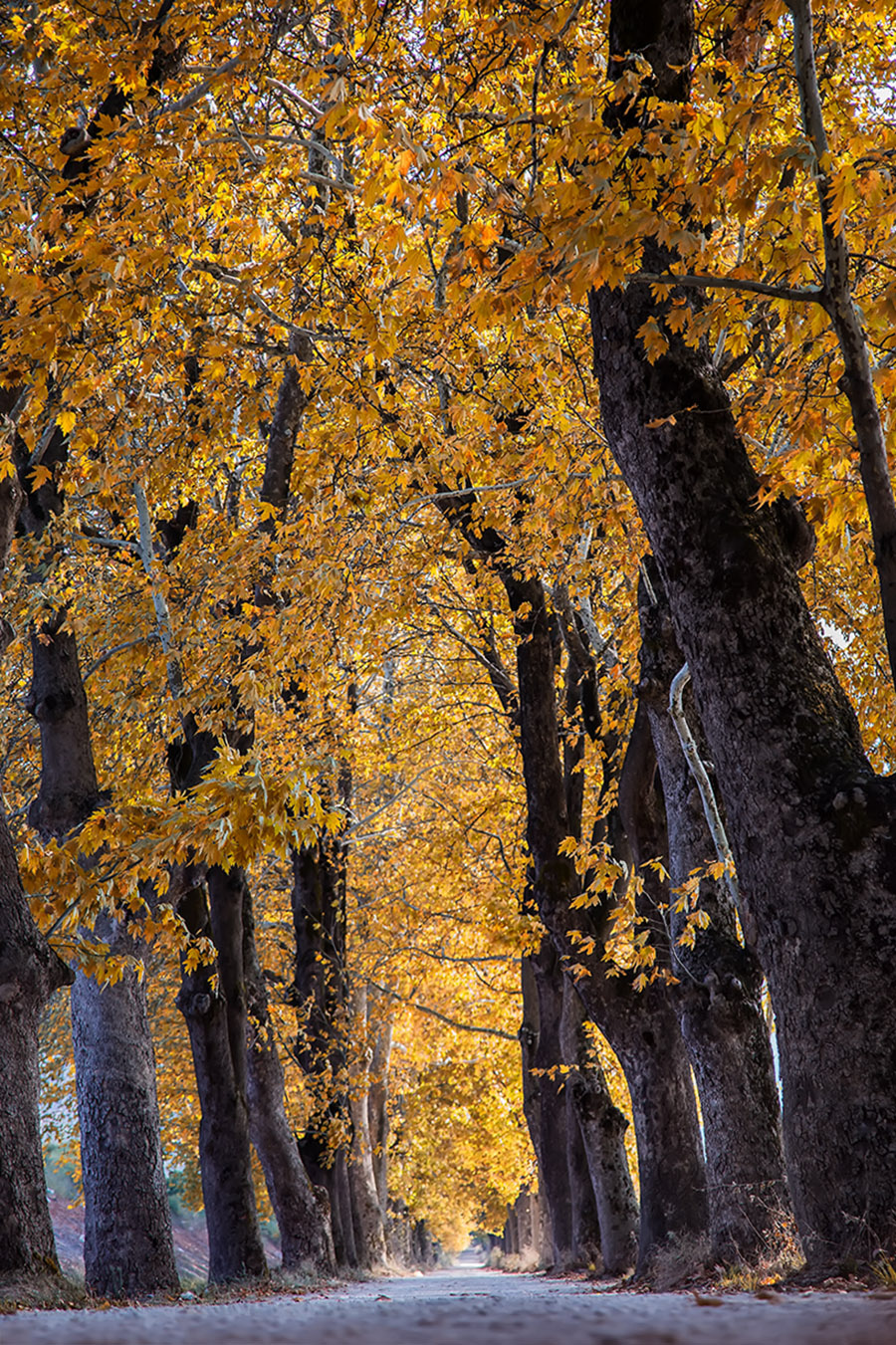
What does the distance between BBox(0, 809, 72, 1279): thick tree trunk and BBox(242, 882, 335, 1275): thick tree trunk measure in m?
7.92

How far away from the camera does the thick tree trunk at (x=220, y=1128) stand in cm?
1138

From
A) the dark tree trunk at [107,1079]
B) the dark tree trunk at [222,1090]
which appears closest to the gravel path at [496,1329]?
the dark tree trunk at [107,1079]

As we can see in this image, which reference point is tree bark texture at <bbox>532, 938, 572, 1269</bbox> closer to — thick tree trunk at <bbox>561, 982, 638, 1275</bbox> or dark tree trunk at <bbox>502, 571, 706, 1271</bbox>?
thick tree trunk at <bbox>561, 982, 638, 1275</bbox>

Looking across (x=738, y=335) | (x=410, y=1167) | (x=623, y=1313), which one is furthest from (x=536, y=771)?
Answer: (x=410, y=1167)

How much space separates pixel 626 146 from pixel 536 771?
687 centimetres

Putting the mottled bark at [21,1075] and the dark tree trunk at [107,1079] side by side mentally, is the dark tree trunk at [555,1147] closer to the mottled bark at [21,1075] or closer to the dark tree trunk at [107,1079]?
the dark tree trunk at [107,1079]

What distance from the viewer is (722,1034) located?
24.5ft

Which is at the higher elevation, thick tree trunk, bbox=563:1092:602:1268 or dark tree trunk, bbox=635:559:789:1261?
dark tree trunk, bbox=635:559:789:1261

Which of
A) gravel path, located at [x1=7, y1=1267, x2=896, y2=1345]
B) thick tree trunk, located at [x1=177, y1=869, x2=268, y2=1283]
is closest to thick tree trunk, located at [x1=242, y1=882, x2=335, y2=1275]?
thick tree trunk, located at [x1=177, y1=869, x2=268, y2=1283]

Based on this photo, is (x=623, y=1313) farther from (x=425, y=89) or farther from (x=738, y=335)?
(x=425, y=89)

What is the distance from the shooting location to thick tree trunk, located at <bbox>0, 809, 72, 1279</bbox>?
5559mm

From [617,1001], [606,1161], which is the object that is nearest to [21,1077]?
[617,1001]

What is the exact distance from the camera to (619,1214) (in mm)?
11703

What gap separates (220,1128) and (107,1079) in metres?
2.88
